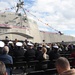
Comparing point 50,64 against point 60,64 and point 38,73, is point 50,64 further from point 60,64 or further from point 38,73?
point 60,64

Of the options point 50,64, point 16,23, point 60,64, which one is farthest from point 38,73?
point 16,23

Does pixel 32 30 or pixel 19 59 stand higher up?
pixel 32 30

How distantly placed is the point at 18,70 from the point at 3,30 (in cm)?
2716

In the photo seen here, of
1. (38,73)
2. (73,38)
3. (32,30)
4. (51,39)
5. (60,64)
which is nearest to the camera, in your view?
(60,64)

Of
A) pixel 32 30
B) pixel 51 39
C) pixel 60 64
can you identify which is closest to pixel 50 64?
pixel 60 64

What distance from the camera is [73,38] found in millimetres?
60688

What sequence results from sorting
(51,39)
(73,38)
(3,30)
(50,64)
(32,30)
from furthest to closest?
(73,38) < (51,39) < (32,30) < (3,30) < (50,64)

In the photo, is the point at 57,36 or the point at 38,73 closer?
the point at 38,73

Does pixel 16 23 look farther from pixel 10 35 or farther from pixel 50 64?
pixel 50 64

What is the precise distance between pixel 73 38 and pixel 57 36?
7487mm

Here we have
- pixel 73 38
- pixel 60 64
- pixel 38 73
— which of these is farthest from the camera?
pixel 73 38

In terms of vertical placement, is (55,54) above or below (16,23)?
below

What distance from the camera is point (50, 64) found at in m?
10.1

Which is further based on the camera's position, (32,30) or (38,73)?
(32,30)
